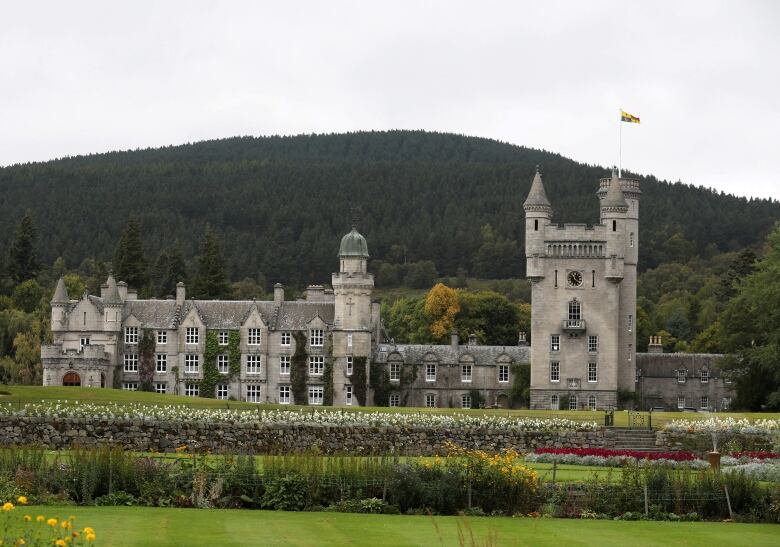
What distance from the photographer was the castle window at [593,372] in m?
88.9

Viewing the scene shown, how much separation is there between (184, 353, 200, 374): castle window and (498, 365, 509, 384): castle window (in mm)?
18885

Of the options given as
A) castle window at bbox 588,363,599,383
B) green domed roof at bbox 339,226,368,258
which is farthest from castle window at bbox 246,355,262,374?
castle window at bbox 588,363,599,383

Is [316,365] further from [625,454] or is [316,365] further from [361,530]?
[361,530]

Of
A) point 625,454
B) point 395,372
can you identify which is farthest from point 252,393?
point 625,454

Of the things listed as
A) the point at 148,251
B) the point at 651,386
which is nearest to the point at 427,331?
the point at 651,386

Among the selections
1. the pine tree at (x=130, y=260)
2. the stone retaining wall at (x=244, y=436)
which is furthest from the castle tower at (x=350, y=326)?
the stone retaining wall at (x=244, y=436)

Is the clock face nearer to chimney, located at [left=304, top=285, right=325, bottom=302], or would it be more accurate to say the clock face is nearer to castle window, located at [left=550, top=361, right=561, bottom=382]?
castle window, located at [left=550, top=361, right=561, bottom=382]

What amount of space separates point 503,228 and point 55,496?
6599 inches

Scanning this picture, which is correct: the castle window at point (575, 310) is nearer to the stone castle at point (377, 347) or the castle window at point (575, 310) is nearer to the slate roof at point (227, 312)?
the stone castle at point (377, 347)

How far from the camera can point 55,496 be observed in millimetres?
32031

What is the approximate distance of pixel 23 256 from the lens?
123 metres

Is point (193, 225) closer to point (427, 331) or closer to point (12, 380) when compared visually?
point (427, 331)

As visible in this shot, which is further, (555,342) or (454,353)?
(454,353)

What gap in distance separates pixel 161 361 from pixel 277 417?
38317mm
